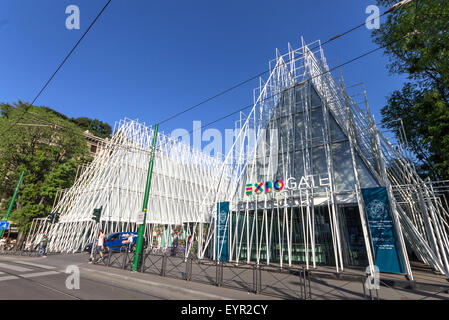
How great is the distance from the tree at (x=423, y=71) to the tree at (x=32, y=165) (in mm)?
33639

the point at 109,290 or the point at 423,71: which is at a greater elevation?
the point at 423,71

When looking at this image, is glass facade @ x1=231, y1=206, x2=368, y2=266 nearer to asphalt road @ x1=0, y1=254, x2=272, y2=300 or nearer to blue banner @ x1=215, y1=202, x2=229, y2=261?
blue banner @ x1=215, y1=202, x2=229, y2=261

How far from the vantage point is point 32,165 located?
29.7 meters

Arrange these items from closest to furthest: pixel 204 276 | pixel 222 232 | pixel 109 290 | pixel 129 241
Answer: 1. pixel 109 290
2. pixel 204 276
3. pixel 222 232
4. pixel 129 241

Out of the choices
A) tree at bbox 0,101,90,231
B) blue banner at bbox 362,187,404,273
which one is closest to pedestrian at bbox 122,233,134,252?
tree at bbox 0,101,90,231

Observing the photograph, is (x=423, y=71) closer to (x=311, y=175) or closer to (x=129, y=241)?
(x=311, y=175)

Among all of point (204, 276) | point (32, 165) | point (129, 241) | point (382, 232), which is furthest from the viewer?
point (32, 165)

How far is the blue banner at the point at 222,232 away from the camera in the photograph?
1669 centimetres

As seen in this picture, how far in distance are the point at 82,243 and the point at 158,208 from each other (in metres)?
9.14

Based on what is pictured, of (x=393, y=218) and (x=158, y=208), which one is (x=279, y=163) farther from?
(x=158, y=208)

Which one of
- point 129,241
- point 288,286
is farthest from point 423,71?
point 129,241

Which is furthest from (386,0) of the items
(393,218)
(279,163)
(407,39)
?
(393,218)

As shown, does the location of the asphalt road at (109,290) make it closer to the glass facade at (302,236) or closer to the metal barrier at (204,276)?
the metal barrier at (204,276)

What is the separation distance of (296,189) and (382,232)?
5073 mm
